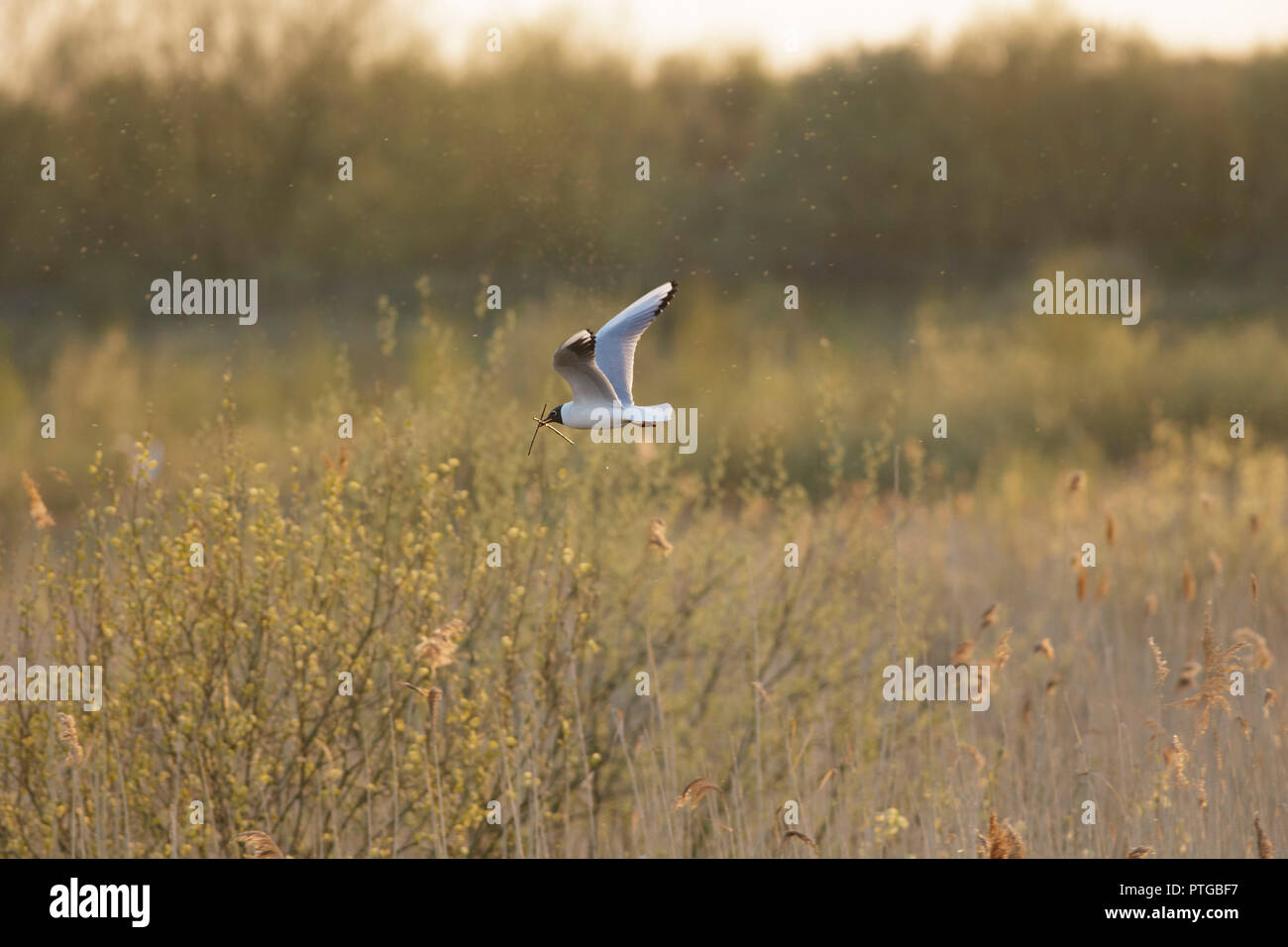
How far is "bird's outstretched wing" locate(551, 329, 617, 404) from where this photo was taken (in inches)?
75.7

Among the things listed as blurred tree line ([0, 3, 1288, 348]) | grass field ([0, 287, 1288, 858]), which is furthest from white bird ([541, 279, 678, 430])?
blurred tree line ([0, 3, 1288, 348])

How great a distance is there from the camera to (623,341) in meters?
2.18

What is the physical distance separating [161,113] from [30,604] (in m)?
12.8

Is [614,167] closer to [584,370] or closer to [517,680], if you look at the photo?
[517,680]

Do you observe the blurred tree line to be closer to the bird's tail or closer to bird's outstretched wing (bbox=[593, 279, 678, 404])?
bird's outstretched wing (bbox=[593, 279, 678, 404])

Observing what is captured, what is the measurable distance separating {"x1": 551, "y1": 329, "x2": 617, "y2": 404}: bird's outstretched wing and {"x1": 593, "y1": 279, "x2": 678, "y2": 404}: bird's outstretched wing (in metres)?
0.12

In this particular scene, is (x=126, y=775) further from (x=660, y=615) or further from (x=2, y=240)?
(x=2, y=240)

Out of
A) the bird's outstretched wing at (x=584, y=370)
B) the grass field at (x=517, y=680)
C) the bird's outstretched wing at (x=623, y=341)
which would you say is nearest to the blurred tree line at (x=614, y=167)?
the grass field at (x=517, y=680)

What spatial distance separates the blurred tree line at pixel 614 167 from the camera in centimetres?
1430

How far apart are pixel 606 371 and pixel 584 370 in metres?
0.22

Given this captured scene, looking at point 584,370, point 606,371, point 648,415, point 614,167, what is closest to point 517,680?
point 606,371
